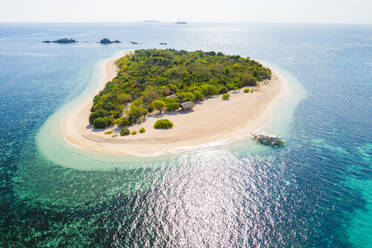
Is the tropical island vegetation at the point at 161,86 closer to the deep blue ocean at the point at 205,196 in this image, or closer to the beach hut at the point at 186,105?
the beach hut at the point at 186,105

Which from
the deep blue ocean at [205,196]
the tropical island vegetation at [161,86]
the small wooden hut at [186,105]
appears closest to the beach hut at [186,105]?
the small wooden hut at [186,105]

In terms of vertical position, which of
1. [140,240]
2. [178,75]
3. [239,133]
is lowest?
[140,240]

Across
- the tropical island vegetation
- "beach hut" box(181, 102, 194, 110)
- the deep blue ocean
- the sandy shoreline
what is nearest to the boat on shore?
the deep blue ocean

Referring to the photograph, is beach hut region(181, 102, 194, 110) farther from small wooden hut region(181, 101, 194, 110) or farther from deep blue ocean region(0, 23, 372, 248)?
deep blue ocean region(0, 23, 372, 248)

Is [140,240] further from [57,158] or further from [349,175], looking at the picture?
[349,175]

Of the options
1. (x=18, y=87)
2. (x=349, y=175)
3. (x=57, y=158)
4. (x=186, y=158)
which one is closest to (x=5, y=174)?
(x=57, y=158)
